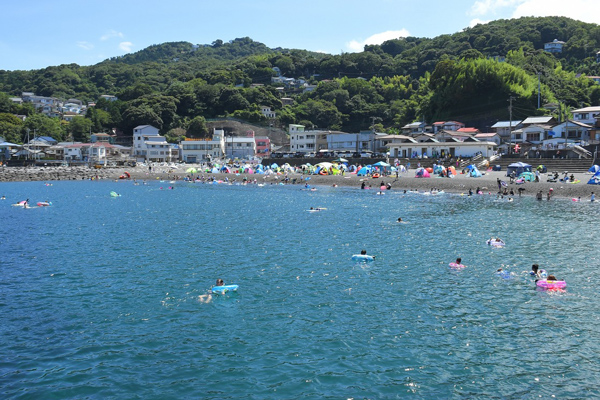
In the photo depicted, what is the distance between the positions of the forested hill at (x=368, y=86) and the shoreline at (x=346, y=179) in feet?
72.8

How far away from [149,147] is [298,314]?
9565 centimetres

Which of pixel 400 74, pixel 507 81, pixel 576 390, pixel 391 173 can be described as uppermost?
pixel 400 74

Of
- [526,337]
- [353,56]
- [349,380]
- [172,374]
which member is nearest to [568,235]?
[526,337]

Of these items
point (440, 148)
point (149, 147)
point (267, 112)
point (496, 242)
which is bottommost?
point (496, 242)

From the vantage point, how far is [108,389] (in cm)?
1088

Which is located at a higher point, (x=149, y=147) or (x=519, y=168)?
(x=149, y=147)

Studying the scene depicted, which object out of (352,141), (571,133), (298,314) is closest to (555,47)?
(352,141)

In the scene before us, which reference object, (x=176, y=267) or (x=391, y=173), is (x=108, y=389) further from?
(x=391, y=173)

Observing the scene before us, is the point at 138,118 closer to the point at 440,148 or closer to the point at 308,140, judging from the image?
the point at 308,140

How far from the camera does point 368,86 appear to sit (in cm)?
13712

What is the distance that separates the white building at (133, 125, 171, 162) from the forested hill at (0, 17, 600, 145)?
861cm

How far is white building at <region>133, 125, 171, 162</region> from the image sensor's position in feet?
341

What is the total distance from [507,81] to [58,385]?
99.8m

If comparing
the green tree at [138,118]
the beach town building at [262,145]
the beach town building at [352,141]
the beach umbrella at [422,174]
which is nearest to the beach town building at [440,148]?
the beach umbrella at [422,174]
